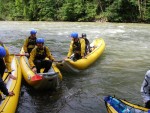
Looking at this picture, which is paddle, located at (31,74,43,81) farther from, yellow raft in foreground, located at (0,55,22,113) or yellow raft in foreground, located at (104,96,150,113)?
yellow raft in foreground, located at (104,96,150,113)

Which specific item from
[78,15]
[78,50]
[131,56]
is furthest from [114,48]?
[78,15]

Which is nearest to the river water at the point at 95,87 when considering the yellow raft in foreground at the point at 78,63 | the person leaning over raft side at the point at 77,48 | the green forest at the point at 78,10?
the yellow raft in foreground at the point at 78,63

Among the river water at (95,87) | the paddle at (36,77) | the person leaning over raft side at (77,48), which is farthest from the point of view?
the person leaning over raft side at (77,48)

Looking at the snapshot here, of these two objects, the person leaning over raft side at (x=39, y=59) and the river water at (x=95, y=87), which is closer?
the river water at (x=95, y=87)

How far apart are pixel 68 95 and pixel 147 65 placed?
421cm

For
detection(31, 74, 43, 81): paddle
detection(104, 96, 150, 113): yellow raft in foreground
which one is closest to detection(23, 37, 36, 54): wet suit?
detection(31, 74, 43, 81): paddle

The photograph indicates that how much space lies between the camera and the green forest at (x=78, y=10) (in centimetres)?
2988

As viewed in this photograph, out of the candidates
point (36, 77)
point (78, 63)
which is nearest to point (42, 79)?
point (36, 77)

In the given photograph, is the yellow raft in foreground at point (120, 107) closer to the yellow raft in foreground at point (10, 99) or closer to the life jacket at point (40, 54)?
the yellow raft in foreground at point (10, 99)

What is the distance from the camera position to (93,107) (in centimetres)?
644

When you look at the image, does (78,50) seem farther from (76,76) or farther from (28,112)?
(28,112)

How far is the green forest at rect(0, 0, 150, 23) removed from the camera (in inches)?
1176

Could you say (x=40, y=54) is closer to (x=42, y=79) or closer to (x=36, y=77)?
(x=36, y=77)

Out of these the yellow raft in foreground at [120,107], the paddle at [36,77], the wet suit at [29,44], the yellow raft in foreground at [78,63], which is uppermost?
the wet suit at [29,44]
